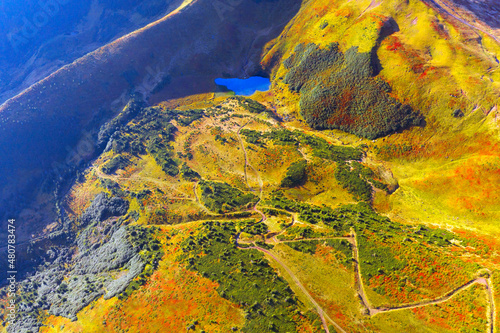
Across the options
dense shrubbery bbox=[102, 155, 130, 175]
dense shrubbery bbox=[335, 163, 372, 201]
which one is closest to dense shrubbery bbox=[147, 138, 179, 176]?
dense shrubbery bbox=[102, 155, 130, 175]

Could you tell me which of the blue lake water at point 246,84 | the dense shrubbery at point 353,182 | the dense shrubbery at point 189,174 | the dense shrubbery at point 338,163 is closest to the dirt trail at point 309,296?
the dense shrubbery at point 338,163

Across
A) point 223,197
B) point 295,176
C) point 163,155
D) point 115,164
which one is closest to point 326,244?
point 295,176

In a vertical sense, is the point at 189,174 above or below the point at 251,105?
below

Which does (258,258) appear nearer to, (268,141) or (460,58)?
(268,141)

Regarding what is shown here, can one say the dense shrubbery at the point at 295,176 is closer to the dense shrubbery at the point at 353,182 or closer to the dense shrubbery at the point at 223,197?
the dense shrubbery at the point at 353,182

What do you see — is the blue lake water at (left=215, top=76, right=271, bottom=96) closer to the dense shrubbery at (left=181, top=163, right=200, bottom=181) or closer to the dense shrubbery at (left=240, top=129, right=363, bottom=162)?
the dense shrubbery at (left=240, top=129, right=363, bottom=162)

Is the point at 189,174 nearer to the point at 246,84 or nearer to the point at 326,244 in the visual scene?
the point at 326,244

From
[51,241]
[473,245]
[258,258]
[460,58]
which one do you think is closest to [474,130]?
[460,58]
